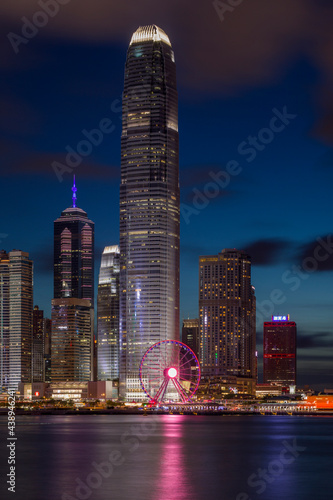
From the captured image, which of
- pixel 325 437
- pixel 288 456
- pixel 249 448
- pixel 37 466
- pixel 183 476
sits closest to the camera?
pixel 183 476

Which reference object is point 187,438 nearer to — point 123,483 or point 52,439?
point 52,439

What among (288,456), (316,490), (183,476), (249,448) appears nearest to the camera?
(316,490)

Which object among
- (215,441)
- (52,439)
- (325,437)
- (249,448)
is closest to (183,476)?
(249,448)

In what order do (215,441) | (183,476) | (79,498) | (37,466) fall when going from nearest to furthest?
1. (79,498)
2. (183,476)
3. (37,466)
4. (215,441)

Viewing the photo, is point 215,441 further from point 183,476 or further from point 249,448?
point 183,476

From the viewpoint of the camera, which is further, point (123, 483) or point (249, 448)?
point (249, 448)

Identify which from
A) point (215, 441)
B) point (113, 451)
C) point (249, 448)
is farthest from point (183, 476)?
point (215, 441)

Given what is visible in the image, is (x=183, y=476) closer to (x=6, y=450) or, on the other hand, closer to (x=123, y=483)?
(x=123, y=483)

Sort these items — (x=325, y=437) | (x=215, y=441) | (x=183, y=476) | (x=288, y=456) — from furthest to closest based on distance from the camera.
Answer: (x=325, y=437) → (x=215, y=441) → (x=288, y=456) → (x=183, y=476)

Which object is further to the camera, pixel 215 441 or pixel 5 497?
pixel 215 441
